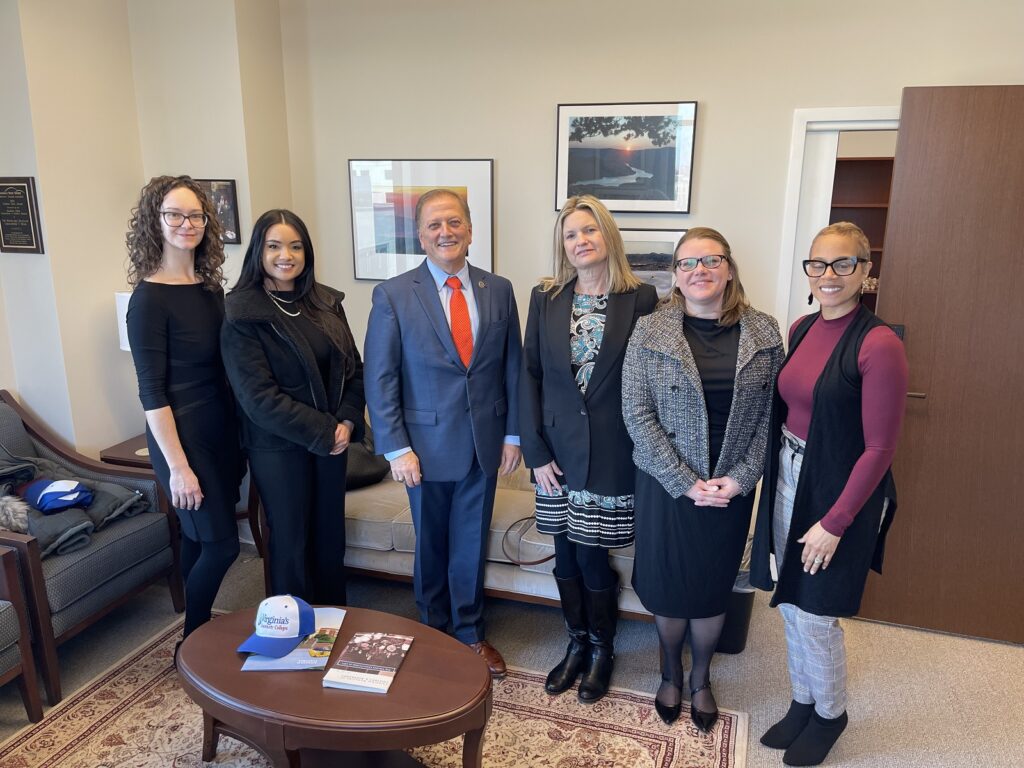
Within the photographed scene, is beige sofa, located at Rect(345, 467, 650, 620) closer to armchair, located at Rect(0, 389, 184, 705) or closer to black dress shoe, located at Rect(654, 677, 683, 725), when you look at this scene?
black dress shoe, located at Rect(654, 677, 683, 725)

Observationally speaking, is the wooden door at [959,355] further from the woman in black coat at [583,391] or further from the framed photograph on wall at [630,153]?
the woman in black coat at [583,391]

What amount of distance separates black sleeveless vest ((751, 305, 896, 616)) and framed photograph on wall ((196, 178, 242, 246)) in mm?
2592

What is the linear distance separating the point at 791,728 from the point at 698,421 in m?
0.96

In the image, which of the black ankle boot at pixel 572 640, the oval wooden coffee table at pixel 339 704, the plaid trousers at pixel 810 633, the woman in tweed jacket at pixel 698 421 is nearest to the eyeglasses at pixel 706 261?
the woman in tweed jacket at pixel 698 421

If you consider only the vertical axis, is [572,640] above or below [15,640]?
below

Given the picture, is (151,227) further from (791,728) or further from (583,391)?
(791,728)

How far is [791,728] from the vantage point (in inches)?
80.7

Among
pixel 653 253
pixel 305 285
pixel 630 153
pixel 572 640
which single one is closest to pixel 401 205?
pixel 630 153

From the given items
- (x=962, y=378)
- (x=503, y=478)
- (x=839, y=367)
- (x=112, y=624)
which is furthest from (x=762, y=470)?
(x=112, y=624)

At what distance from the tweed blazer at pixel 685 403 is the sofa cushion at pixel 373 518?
3.69 ft

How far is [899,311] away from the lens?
97.1 inches

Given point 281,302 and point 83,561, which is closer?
point 281,302

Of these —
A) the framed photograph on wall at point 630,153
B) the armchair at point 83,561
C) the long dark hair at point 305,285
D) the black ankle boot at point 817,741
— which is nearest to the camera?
the black ankle boot at point 817,741

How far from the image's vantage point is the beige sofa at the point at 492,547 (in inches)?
97.9
